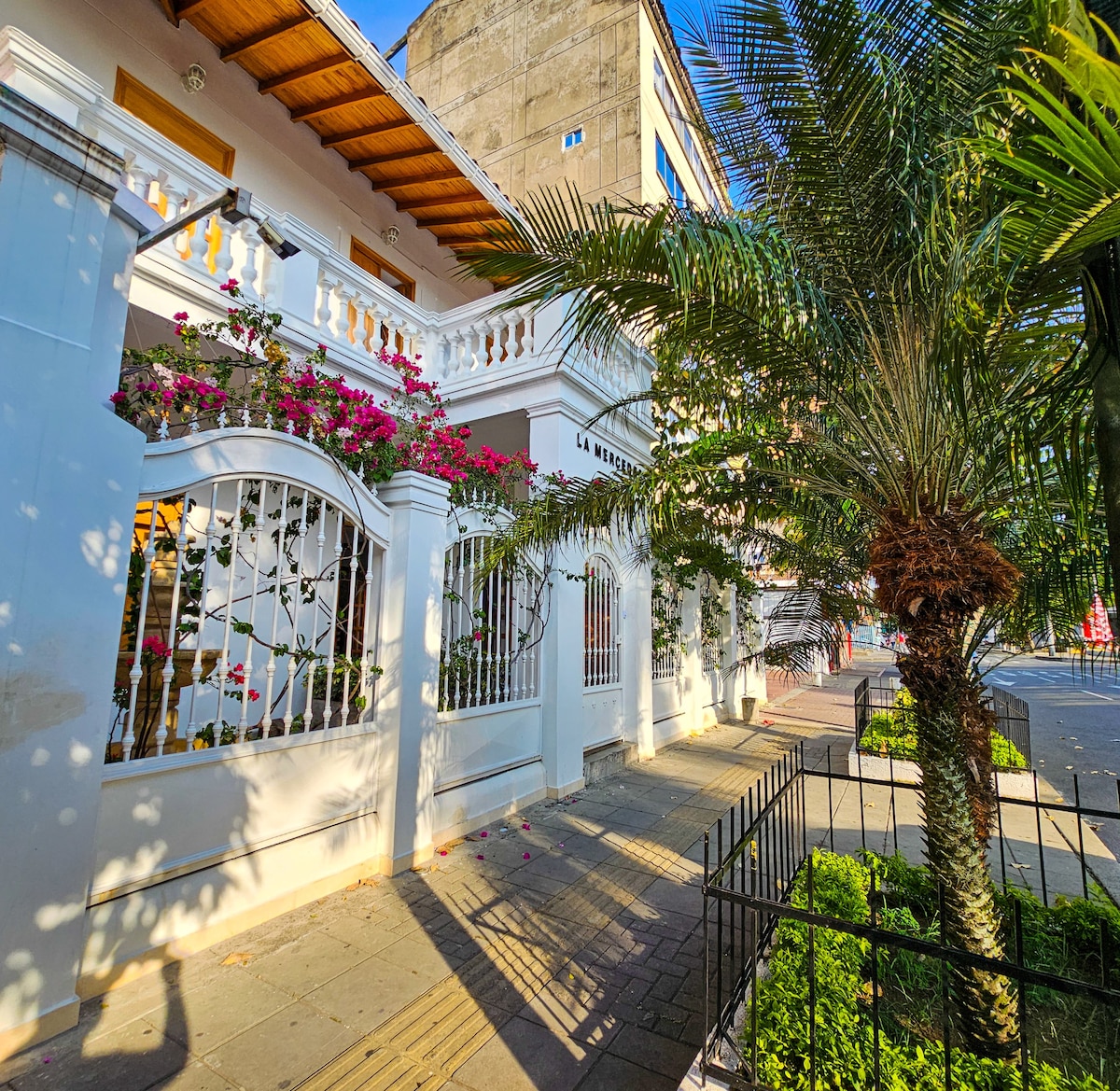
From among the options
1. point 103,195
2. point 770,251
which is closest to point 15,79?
point 103,195

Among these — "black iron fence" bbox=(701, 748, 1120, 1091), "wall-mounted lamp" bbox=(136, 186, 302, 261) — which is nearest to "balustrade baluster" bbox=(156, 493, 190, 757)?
"wall-mounted lamp" bbox=(136, 186, 302, 261)

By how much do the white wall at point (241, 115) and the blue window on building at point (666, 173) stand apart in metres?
7.34

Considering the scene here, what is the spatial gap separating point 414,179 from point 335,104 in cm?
137

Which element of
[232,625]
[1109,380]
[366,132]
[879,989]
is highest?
[366,132]

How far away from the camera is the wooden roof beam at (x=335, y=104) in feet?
21.9

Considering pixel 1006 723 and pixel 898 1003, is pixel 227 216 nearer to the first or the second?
pixel 898 1003

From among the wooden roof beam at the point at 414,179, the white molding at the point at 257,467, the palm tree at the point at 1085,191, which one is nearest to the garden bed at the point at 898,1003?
the palm tree at the point at 1085,191

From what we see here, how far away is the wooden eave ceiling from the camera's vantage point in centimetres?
599

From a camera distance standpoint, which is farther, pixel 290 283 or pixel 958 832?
pixel 290 283

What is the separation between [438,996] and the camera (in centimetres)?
296

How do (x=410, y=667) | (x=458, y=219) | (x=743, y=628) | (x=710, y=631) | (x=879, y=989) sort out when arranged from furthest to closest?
1. (x=743, y=628)
2. (x=710, y=631)
3. (x=458, y=219)
4. (x=410, y=667)
5. (x=879, y=989)

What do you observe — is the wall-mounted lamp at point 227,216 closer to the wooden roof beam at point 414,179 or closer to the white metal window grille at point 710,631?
the wooden roof beam at point 414,179

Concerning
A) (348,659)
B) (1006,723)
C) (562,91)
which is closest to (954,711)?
(348,659)

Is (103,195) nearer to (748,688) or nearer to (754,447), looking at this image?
(754,447)
